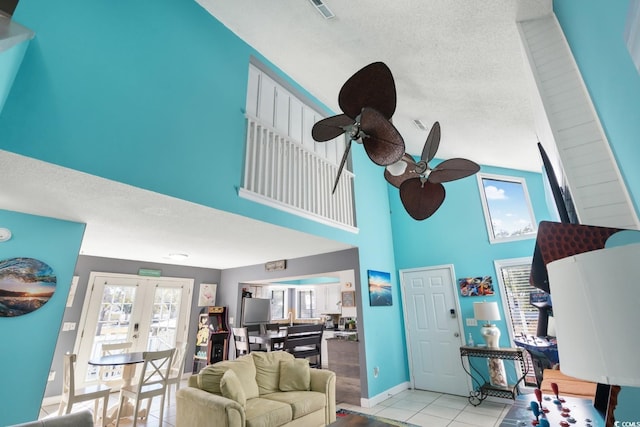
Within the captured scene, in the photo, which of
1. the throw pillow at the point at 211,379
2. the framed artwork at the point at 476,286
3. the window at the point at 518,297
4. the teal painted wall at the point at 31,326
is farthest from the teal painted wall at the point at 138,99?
the window at the point at 518,297

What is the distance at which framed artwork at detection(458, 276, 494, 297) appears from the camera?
4984 mm

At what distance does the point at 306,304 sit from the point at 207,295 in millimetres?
4273

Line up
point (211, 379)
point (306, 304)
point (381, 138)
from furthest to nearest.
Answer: point (306, 304), point (211, 379), point (381, 138)

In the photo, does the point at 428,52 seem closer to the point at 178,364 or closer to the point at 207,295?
the point at 178,364

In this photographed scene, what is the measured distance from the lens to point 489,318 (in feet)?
14.6

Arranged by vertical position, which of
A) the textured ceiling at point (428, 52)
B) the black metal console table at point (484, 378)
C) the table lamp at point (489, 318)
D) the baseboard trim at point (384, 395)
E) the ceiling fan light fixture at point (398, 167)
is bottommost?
the baseboard trim at point (384, 395)

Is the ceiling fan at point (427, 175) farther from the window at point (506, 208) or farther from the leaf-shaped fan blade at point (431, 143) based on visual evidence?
the window at point (506, 208)

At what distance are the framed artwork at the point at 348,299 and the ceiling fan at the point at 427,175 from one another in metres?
6.12

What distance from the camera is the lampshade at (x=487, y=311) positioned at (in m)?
4.45

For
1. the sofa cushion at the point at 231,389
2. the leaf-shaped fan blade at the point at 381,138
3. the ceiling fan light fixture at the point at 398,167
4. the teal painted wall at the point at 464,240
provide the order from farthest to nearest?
1. the teal painted wall at the point at 464,240
2. the sofa cushion at the point at 231,389
3. the ceiling fan light fixture at the point at 398,167
4. the leaf-shaped fan blade at the point at 381,138

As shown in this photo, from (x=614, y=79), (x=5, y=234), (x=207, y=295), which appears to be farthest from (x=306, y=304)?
(x=614, y=79)

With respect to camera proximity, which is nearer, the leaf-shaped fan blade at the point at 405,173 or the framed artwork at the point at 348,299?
the leaf-shaped fan blade at the point at 405,173

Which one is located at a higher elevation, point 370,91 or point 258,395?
point 370,91

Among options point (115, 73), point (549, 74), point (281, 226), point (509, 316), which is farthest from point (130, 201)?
point (509, 316)
